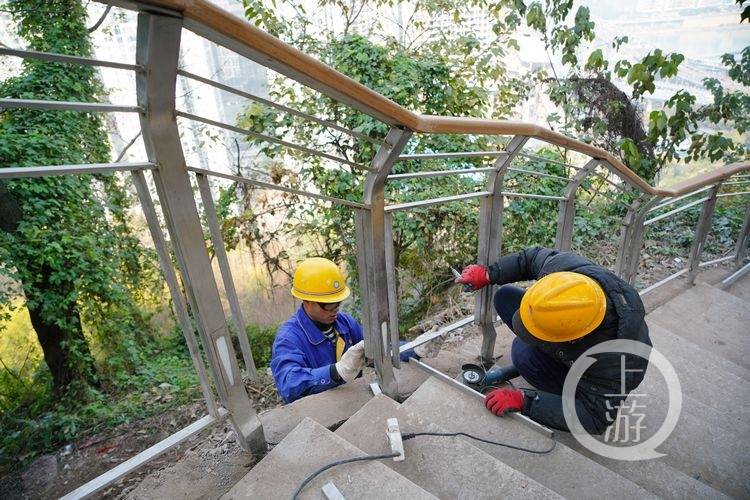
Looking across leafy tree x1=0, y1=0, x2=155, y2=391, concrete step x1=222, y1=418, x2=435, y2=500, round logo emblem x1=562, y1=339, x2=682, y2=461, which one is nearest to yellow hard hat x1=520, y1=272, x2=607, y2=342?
round logo emblem x1=562, y1=339, x2=682, y2=461

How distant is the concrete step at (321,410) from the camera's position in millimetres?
1757

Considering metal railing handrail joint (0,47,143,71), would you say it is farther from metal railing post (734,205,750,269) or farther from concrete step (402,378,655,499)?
metal railing post (734,205,750,269)

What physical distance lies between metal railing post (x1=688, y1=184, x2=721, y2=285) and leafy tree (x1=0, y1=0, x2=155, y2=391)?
5.68 meters

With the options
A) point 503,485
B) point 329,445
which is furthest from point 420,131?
point 503,485

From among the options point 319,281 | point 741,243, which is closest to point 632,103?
point 741,243

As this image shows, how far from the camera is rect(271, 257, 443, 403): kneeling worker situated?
6.54 ft

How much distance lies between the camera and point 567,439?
6.24 ft

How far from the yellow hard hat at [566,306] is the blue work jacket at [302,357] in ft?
3.38

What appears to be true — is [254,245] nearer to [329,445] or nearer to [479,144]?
[479,144]

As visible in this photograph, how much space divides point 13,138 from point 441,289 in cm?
462

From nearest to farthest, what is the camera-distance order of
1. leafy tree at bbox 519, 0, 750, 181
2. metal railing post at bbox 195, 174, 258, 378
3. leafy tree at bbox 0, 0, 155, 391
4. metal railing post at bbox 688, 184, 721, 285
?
metal railing post at bbox 195, 174, 258, 378, metal railing post at bbox 688, 184, 721, 285, leafy tree at bbox 0, 0, 155, 391, leafy tree at bbox 519, 0, 750, 181

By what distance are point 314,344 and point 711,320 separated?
10.2ft

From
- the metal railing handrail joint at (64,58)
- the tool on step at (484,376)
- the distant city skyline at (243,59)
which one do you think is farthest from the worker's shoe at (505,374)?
the distant city skyline at (243,59)

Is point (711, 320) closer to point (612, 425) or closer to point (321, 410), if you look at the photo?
point (612, 425)
